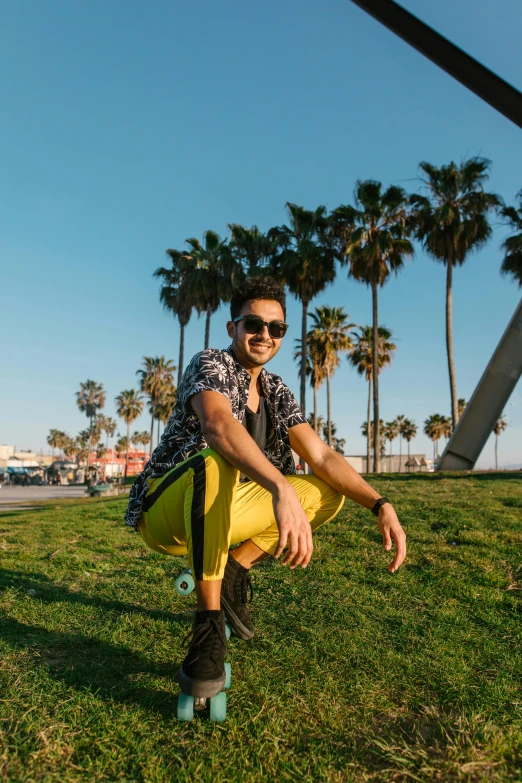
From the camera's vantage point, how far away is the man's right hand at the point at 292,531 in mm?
1893

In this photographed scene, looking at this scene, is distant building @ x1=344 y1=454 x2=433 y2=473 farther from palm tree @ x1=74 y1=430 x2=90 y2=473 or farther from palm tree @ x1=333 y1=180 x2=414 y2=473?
palm tree @ x1=74 y1=430 x2=90 y2=473

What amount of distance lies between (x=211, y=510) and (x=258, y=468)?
25cm

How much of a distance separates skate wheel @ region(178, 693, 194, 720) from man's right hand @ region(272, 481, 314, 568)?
0.60 meters

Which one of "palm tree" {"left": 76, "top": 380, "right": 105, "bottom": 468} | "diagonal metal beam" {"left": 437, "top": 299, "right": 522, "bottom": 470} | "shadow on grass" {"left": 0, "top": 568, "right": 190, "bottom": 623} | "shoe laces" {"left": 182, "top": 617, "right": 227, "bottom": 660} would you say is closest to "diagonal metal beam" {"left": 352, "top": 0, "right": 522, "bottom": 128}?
"shoe laces" {"left": 182, "top": 617, "right": 227, "bottom": 660}

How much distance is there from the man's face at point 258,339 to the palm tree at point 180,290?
29750mm

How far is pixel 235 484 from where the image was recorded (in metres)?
2.17

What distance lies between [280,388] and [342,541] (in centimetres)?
241

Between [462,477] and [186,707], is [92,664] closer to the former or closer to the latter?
[186,707]

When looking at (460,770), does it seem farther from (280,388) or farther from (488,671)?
(280,388)

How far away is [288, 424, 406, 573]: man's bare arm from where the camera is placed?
2461 mm

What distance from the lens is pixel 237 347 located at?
2766mm

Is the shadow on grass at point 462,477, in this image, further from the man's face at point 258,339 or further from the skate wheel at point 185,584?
the skate wheel at point 185,584

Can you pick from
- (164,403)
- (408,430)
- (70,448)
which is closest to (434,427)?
(408,430)

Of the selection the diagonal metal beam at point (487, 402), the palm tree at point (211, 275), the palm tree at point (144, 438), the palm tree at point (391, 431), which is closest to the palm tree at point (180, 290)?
the palm tree at point (211, 275)
